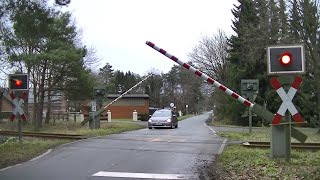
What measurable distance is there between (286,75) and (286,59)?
0.39 m

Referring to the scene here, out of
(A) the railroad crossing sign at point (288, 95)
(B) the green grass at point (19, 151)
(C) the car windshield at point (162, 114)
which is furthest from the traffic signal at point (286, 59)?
(C) the car windshield at point (162, 114)

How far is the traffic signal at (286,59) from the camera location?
33.6 ft

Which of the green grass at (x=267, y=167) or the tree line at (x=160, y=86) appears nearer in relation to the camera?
the green grass at (x=267, y=167)

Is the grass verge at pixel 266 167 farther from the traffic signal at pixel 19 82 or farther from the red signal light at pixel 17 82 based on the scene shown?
the red signal light at pixel 17 82

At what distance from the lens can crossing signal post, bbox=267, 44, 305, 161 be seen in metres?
10.2

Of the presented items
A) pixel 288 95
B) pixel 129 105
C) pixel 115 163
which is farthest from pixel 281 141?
pixel 129 105

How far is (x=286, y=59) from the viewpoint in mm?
10258

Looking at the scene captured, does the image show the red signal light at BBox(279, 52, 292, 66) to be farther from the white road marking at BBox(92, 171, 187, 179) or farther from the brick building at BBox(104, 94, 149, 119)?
the brick building at BBox(104, 94, 149, 119)

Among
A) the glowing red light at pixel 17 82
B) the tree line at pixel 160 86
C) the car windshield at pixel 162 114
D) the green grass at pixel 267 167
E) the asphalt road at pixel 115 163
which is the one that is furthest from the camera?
the tree line at pixel 160 86

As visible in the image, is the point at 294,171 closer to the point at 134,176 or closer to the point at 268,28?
the point at 134,176

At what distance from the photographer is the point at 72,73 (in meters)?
36.9

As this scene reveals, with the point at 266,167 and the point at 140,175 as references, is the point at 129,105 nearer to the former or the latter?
the point at 140,175

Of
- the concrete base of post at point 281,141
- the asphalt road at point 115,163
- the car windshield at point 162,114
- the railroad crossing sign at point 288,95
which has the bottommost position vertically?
the asphalt road at point 115,163

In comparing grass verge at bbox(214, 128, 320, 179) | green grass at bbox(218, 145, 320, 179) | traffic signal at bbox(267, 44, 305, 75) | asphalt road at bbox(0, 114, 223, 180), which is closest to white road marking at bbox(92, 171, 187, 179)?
asphalt road at bbox(0, 114, 223, 180)
